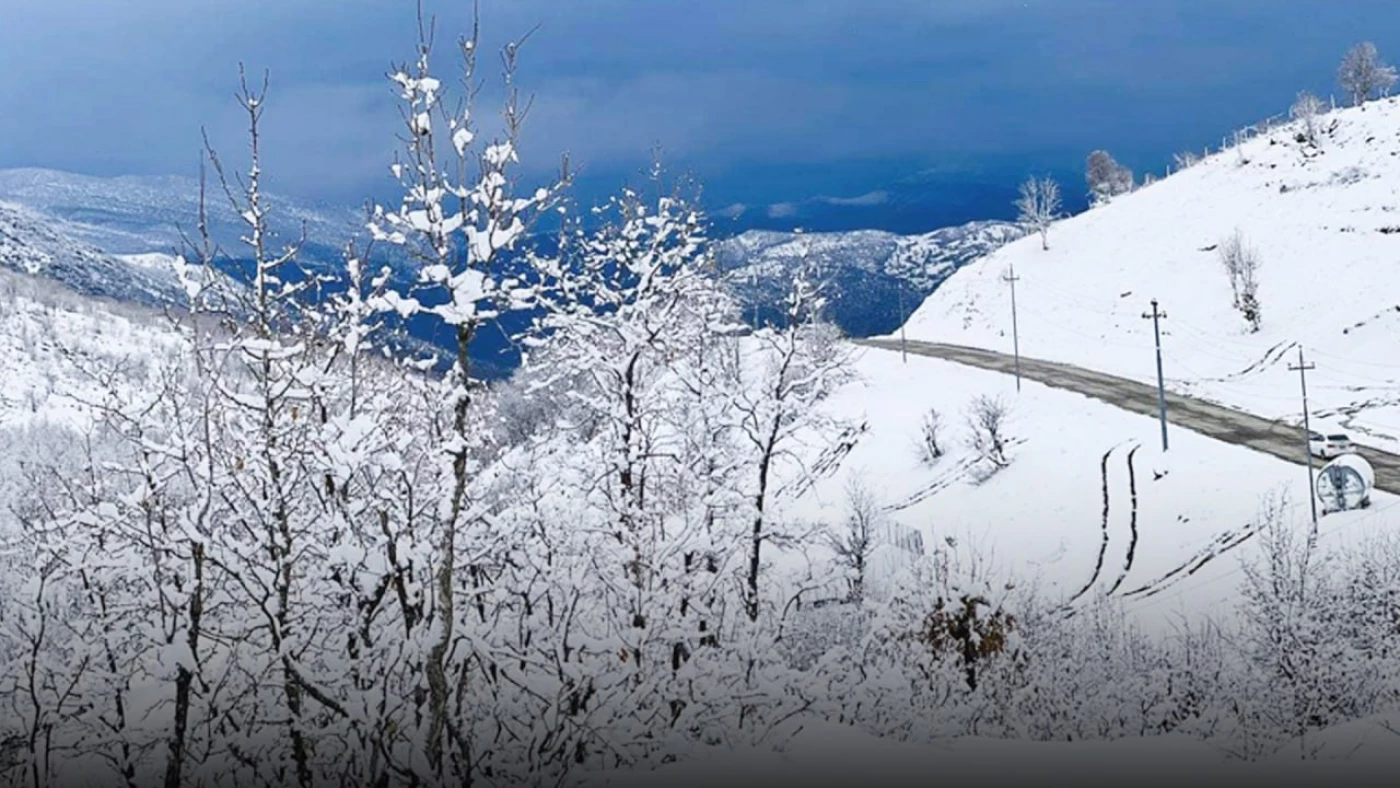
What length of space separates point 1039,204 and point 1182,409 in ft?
157

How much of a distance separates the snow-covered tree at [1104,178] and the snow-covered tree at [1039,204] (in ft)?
60.7

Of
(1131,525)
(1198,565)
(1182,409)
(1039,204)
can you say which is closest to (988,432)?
(1182,409)

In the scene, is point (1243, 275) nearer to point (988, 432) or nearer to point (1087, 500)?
point (988, 432)

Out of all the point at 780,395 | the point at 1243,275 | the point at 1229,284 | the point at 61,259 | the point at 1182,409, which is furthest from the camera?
the point at 61,259

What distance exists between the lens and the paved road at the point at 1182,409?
32.5 meters

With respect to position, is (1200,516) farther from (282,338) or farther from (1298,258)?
(1298,258)

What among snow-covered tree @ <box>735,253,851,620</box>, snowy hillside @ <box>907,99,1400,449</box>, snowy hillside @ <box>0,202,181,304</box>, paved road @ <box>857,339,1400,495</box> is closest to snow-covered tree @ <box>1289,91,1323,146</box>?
snowy hillside @ <box>907,99,1400,449</box>

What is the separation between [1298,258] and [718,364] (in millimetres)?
57593

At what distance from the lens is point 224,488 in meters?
7.32

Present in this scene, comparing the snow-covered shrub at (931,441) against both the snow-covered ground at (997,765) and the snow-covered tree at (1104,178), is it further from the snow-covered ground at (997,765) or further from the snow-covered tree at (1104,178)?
the snow-covered tree at (1104,178)

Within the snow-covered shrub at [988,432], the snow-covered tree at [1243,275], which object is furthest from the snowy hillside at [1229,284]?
the snow-covered shrub at [988,432]

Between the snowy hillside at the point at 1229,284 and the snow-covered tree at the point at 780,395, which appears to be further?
the snowy hillside at the point at 1229,284

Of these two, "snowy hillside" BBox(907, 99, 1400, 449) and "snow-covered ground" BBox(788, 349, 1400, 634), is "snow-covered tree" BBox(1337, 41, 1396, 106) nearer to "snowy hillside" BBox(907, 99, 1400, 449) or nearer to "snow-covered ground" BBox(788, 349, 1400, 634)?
"snowy hillside" BBox(907, 99, 1400, 449)

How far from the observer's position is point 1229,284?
62.6 metres
